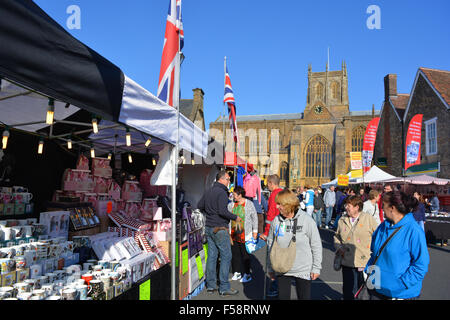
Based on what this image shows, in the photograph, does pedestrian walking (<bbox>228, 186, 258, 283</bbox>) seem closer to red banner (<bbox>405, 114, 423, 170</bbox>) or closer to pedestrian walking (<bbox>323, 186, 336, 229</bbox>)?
pedestrian walking (<bbox>323, 186, 336, 229</bbox>)

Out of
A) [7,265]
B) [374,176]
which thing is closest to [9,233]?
[7,265]

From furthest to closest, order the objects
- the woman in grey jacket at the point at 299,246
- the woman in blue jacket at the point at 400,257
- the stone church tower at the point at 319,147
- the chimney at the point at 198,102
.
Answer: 1. the stone church tower at the point at 319,147
2. the chimney at the point at 198,102
3. the woman in grey jacket at the point at 299,246
4. the woman in blue jacket at the point at 400,257

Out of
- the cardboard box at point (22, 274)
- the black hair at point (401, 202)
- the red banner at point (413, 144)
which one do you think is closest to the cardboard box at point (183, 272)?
the cardboard box at point (22, 274)

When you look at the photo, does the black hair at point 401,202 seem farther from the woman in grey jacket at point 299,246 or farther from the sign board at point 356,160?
the sign board at point 356,160

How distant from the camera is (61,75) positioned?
6.67ft

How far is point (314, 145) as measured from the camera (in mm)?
47562

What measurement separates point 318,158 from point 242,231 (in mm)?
44254

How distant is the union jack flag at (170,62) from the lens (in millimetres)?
3574

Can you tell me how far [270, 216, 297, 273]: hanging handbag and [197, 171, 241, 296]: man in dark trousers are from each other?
170 cm

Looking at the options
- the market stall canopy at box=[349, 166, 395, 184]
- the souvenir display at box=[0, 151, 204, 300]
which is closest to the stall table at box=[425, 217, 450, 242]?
the market stall canopy at box=[349, 166, 395, 184]

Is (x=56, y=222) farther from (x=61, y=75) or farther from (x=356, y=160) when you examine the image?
(x=356, y=160)

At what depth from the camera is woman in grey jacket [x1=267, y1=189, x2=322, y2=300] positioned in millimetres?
2865

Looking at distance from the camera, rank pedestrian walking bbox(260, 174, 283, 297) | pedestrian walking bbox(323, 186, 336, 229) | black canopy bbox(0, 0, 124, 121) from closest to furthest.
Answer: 1. black canopy bbox(0, 0, 124, 121)
2. pedestrian walking bbox(260, 174, 283, 297)
3. pedestrian walking bbox(323, 186, 336, 229)

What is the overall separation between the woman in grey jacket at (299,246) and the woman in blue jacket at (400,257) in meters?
0.52
